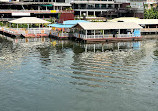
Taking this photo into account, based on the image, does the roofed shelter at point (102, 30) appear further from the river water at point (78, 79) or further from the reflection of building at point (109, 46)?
the river water at point (78, 79)

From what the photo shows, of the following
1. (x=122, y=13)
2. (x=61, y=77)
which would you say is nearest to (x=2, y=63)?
(x=61, y=77)

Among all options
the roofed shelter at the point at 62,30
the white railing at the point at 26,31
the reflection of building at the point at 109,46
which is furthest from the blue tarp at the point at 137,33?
the white railing at the point at 26,31

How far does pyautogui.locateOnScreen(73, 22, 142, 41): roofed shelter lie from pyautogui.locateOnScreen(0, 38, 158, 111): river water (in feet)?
35.9

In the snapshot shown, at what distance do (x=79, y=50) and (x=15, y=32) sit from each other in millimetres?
25277

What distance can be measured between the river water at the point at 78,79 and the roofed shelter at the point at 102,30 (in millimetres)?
10935

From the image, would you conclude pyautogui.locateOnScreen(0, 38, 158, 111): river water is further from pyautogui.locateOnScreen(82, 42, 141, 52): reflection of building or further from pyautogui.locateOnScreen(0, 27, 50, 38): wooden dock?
pyautogui.locateOnScreen(0, 27, 50, 38): wooden dock

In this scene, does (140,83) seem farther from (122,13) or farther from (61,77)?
(122,13)

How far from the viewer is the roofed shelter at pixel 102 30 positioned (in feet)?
A: 202

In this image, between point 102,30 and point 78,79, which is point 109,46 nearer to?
point 102,30

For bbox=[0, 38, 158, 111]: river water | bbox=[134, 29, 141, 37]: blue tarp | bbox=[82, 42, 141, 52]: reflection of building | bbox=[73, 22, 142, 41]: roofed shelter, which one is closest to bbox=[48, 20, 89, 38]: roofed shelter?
bbox=[73, 22, 142, 41]: roofed shelter

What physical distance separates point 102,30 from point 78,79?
118 feet

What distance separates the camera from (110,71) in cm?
3541

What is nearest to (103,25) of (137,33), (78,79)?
(137,33)

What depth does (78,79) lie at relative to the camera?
1265 inches
